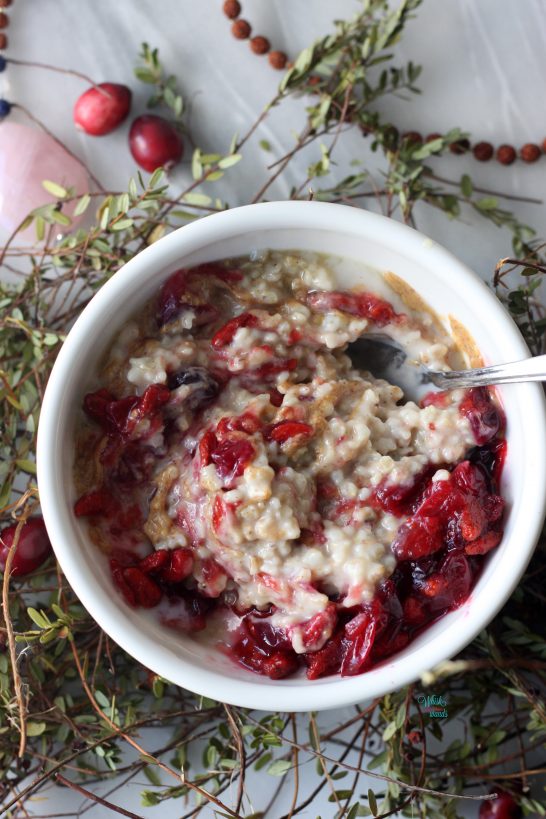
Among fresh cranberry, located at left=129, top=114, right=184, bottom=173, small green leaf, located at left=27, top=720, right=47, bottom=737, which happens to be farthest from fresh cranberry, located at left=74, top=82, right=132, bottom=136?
small green leaf, located at left=27, top=720, right=47, bottom=737

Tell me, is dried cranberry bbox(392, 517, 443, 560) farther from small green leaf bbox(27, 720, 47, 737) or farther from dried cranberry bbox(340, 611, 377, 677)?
small green leaf bbox(27, 720, 47, 737)

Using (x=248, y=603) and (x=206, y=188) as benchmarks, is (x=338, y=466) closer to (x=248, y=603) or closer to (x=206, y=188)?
(x=248, y=603)

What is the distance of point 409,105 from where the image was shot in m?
1.78

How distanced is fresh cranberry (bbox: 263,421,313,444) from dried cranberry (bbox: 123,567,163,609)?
29 centimetres

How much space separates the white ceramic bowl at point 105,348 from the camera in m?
1.24

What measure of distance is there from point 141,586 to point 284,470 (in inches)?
11.4

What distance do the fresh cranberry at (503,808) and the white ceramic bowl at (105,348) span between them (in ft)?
1.73

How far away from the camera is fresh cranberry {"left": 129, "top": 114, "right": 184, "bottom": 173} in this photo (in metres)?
1.72

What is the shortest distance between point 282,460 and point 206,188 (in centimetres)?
71

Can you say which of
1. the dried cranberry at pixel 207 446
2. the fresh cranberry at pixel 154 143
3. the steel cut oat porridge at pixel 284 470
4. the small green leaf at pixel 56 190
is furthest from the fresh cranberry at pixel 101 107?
the dried cranberry at pixel 207 446

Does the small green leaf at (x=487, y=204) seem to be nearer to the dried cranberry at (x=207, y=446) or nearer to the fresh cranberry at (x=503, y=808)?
the dried cranberry at (x=207, y=446)

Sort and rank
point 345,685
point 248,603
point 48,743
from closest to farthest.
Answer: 1. point 345,685
2. point 248,603
3. point 48,743

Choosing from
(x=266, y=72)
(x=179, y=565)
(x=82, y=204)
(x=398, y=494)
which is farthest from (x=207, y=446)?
(x=266, y=72)

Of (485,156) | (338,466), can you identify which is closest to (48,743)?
(338,466)
